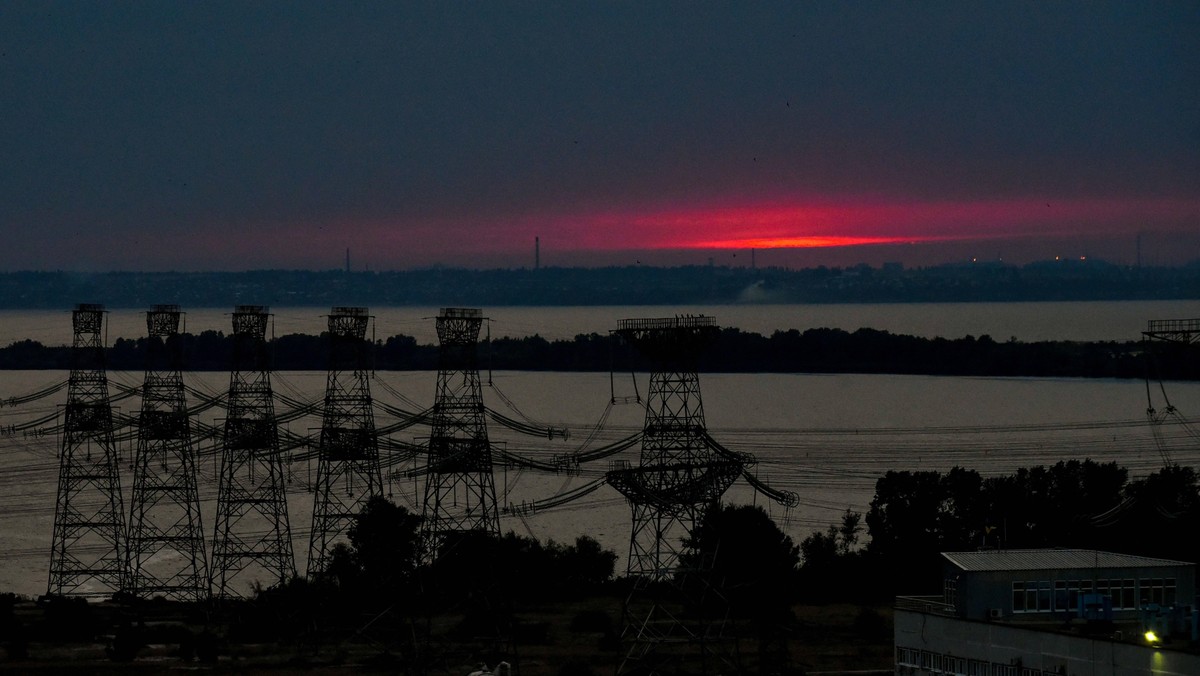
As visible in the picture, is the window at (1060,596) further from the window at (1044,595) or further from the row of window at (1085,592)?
the window at (1044,595)

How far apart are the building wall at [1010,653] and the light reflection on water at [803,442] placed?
111ft

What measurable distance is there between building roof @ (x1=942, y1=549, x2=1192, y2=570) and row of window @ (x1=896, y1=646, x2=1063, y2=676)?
6.03 ft

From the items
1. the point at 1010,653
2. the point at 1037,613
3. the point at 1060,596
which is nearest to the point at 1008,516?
the point at 1060,596

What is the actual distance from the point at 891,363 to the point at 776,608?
150932mm

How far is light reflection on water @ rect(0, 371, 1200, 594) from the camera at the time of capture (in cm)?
9150

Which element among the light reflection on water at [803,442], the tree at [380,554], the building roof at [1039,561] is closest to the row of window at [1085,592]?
the building roof at [1039,561]

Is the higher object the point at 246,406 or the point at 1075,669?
the point at 246,406

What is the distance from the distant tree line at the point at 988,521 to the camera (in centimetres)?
5988

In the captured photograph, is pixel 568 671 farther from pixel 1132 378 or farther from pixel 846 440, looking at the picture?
pixel 1132 378

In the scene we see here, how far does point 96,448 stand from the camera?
481ft

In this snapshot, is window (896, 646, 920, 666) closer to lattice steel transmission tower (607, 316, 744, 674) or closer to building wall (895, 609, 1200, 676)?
building wall (895, 609, 1200, 676)

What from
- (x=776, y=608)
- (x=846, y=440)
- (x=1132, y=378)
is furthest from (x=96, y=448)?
(x=1132, y=378)

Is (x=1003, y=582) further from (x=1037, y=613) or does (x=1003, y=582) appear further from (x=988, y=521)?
(x=988, y=521)

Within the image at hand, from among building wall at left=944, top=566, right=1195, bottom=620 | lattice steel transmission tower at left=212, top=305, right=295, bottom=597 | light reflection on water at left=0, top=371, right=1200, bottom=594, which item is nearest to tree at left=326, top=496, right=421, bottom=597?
lattice steel transmission tower at left=212, top=305, right=295, bottom=597
